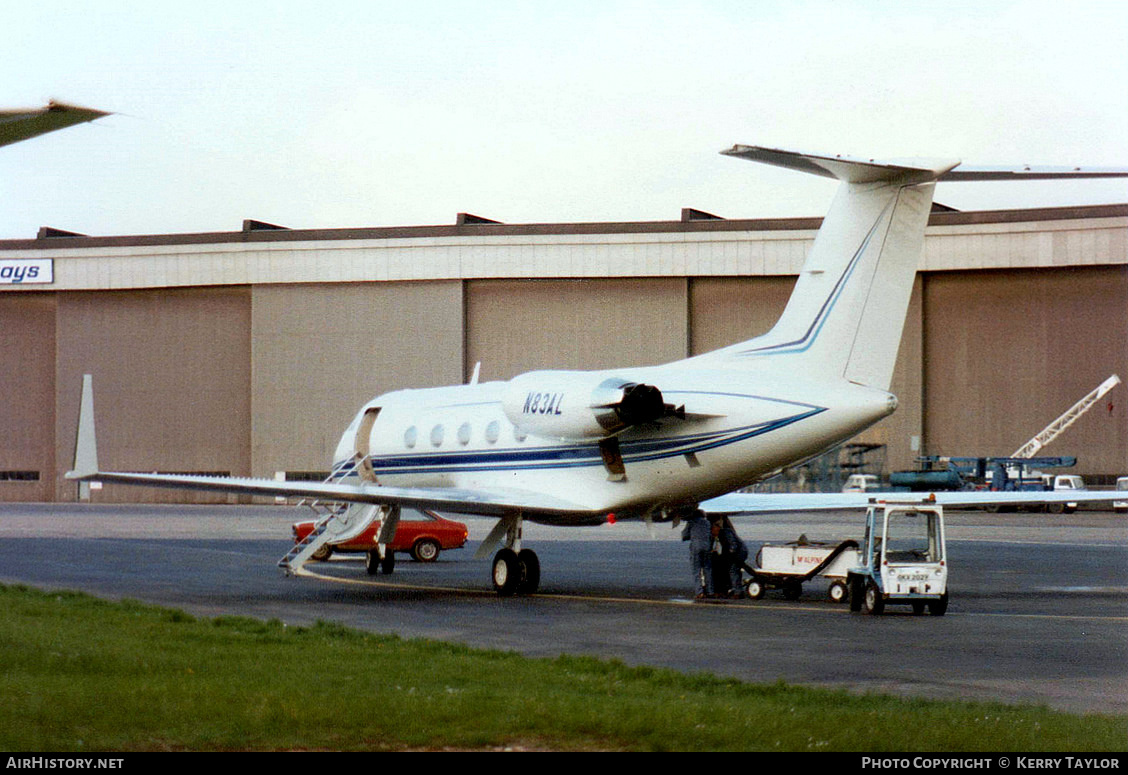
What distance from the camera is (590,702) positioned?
10867 millimetres

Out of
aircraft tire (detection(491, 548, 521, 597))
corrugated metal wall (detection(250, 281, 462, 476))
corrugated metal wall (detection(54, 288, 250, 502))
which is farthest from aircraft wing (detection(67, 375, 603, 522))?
corrugated metal wall (detection(54, 288, 250, 502))

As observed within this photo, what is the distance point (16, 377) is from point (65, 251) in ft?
24.9

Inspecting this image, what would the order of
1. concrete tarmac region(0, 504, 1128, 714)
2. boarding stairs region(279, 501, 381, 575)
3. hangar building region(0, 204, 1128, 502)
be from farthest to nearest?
hangar building region(0, 204, 1128, 502)
boarding stairs region(279, 501, 381, 575)
concrete tarmac region(0, 504, 1128, 714)

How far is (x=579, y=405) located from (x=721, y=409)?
234 cm

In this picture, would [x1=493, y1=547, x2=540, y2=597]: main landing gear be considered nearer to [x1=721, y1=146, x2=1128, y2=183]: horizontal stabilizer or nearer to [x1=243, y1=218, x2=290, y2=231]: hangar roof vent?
[x1=721, y1=146, x2=1128, y2=183]: horizontal stabilizer

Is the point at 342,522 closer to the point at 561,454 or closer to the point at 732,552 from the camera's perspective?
the point at 561,454

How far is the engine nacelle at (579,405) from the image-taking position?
72.7ft

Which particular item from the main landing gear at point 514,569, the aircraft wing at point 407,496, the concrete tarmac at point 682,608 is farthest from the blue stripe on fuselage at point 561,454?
the concrete tarmac at point 682,608

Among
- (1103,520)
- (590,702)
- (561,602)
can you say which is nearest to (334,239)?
(1103,520)

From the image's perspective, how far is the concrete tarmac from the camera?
14844 mm

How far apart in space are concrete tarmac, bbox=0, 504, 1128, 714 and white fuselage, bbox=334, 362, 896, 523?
129 cm
